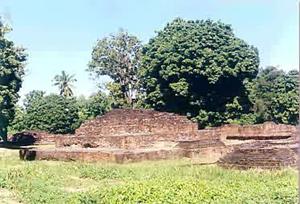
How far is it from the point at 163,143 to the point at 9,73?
8.09 metres

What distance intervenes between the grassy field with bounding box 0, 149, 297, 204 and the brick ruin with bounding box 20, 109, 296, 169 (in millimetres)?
1015

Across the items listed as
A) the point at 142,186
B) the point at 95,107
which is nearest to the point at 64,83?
the point at 95,107

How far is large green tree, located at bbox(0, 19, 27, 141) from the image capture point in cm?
2114

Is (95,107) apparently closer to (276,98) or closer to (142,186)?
(276,98)

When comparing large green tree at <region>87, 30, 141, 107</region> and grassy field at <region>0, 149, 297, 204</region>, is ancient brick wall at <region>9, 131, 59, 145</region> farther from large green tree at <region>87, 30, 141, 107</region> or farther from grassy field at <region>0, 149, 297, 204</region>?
grassy field at <region>0, 149, 297, 204</region>

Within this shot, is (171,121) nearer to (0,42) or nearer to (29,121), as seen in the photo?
(0,42)

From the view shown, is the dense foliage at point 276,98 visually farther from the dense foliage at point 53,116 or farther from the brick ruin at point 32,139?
the dense foliage at point 53,116

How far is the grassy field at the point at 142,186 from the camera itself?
6.66m

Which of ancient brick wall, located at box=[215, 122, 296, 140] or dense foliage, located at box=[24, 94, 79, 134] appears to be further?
dense foliage, located at box=[24, 94, 79, 134]

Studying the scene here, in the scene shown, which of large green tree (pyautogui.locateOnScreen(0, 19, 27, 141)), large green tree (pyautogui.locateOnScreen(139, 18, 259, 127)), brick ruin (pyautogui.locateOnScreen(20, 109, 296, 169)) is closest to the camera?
brick ruin (pyautogui.locateOnScreen(20, 109, 296, 169))

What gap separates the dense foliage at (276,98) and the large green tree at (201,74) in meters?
1.67

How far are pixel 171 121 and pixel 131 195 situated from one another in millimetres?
12940

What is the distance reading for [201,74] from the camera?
2731cm

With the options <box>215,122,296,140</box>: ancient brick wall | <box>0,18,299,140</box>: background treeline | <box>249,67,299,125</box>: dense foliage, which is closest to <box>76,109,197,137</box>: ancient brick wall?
<box>215,122,296,140</box>: ancient brick wall
